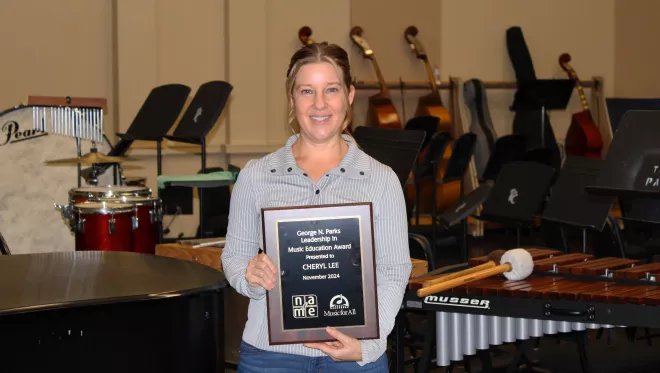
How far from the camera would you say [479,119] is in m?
10.2

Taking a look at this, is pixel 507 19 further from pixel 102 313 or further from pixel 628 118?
pixel 102 313

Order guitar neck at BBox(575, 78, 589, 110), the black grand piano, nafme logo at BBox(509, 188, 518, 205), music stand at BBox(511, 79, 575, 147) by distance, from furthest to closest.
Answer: guitar neck at BBox(575, 78, 589, 110) → music stand at BBox(511, 79, 575, 147) → nafme logo at BBox(509, 188, 518, 205) → the black grand piano

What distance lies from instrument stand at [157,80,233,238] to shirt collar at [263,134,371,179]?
3.29 metres

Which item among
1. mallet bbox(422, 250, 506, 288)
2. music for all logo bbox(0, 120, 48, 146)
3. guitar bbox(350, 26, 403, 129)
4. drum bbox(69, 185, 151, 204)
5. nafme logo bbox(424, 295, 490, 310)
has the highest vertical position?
guitar bbox(350, 26, 403, 129)

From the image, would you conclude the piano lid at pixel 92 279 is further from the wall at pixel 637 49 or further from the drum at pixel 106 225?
the wall at pixel 637 49

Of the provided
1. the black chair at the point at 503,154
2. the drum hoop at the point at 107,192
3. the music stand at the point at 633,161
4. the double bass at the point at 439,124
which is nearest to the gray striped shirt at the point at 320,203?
the music stand at the point at 633,161

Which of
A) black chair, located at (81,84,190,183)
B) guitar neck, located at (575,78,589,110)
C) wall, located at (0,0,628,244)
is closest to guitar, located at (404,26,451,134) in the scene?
wall, located at (0,0,628,244)

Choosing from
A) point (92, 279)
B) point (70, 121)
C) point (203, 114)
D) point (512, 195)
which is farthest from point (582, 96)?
point (92, 279)

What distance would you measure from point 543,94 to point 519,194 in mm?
4400

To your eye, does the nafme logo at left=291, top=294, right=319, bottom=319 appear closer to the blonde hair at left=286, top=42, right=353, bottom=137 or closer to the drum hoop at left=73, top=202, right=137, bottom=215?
the blonde hair at left=286, top=42, right=353, bottom=137

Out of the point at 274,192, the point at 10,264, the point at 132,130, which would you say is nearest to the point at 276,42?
the point at 132,130

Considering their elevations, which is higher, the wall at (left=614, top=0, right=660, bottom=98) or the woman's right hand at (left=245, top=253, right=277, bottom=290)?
the wall at (left=614, top=0, right=660, bottom=98)

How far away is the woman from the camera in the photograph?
87.5 inches

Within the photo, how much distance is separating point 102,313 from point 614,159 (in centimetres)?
237
